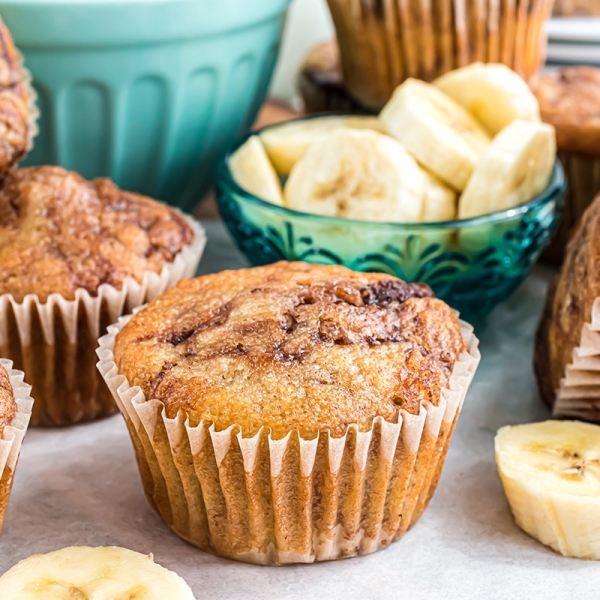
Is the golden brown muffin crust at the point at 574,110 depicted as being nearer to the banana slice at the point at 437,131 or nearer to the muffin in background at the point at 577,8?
the banana slice at the point at 437,131

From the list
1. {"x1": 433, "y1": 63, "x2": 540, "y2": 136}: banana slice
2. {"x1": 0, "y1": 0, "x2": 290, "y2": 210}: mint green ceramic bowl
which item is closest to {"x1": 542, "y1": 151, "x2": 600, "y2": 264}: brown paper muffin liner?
{"x1": 433, "y1": 63, "x2": 540, "y2": 136}: banana slice

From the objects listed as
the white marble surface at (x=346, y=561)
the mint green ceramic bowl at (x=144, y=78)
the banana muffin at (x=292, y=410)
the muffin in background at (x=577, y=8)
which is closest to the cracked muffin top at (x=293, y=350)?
the banana muffin at (x=292, y=410)

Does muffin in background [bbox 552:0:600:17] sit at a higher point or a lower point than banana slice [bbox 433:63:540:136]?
lower

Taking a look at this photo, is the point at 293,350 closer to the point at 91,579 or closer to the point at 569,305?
the point at 91,579

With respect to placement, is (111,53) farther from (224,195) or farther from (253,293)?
(253,293)

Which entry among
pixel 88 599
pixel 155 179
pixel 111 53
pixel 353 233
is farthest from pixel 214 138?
pixel 88 599

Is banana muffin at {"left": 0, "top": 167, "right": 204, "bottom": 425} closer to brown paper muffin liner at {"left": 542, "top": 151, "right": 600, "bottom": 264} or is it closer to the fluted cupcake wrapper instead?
the fluted cupcake wrapper

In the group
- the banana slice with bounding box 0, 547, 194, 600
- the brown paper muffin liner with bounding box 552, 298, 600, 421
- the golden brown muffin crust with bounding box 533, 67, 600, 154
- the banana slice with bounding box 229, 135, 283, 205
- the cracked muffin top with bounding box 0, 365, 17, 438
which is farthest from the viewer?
the golden brown muffin crust with bounding box 533, 67, 600, 154
